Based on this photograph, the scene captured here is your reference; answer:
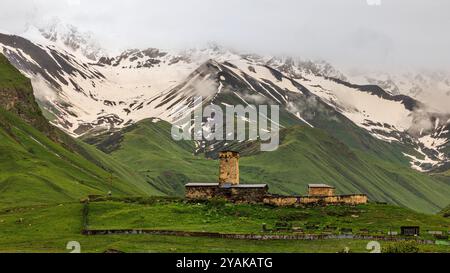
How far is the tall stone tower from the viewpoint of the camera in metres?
145

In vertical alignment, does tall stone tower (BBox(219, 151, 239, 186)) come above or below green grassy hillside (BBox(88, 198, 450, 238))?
above

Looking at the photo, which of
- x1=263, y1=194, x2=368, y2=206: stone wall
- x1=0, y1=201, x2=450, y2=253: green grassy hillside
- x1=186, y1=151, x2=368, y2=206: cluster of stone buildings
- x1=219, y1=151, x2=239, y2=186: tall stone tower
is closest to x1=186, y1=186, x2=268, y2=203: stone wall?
x1=186, y1=151, x2=368, y2=206: cluster of stone buildings

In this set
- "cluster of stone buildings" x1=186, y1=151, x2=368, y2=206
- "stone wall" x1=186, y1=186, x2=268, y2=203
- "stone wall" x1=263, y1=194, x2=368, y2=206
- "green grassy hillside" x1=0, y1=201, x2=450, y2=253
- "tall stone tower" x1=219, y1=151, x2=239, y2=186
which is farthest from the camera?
"tall stone tower" x1=219, y1=151, x2=239, y2=186

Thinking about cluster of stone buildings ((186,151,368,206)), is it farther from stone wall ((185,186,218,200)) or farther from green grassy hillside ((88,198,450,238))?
green grassy hillside ((88,198,450,238))

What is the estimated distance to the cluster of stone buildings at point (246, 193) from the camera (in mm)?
131875

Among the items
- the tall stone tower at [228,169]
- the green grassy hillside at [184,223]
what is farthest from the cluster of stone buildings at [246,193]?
the green grassy hillside at [184,223]

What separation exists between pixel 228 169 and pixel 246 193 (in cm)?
992

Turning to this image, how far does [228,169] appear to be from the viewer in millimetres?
146125

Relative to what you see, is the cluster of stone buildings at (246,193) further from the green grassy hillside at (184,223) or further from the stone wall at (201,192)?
the green grassy hillside at (184,223)

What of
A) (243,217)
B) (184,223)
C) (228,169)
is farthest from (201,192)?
(184,223)

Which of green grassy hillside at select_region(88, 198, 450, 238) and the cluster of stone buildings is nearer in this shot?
green grassy hillside at select_region(88, 198, 450, 238)
